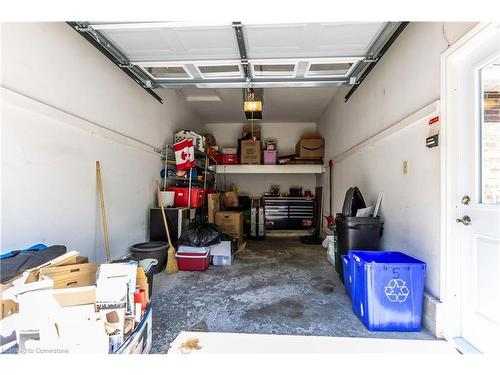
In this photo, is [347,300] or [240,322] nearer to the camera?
[240,322]

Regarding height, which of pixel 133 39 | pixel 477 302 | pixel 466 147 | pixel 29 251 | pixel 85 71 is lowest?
pixel 477 302

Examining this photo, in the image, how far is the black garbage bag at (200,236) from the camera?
3.28 meters

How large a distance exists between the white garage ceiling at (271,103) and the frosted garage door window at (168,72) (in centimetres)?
100

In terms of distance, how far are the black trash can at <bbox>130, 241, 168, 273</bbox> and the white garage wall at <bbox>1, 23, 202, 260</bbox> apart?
268mm

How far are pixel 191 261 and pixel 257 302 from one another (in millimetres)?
1262

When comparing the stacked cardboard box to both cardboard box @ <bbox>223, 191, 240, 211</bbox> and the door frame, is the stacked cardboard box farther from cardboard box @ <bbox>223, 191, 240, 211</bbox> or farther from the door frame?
cardboard box @ <bbox>223, 191, 240, 211</bbox>

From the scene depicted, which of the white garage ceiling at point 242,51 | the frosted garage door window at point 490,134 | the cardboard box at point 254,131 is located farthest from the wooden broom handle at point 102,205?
the cardboard box at point 254,131

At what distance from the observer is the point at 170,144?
449 cm

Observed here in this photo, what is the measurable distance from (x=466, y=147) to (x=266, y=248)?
141 inches

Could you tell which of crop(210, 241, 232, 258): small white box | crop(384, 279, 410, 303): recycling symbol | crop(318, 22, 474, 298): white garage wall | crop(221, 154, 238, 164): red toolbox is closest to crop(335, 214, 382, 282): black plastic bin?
crop(318, 22, 474, 298): white garage wall

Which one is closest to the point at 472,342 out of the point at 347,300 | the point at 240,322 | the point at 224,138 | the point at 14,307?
the point at 347,300

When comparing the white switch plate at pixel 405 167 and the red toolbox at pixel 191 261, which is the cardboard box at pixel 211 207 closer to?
the red toolbox at pixel 191 261

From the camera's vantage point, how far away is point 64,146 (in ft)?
7.22

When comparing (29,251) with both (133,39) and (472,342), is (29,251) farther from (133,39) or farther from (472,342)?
(472,342)
